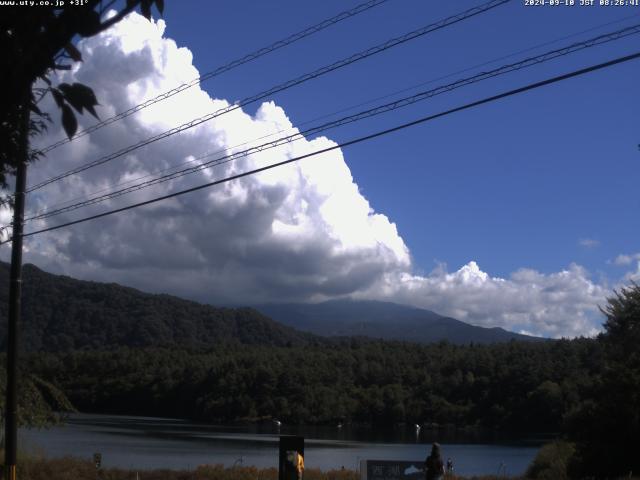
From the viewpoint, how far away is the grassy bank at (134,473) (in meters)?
29.2

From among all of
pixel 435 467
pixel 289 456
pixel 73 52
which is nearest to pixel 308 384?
pixel 289 456

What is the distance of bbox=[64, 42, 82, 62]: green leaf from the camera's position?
4884 mm

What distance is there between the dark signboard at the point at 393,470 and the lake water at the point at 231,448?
17545 millimetres

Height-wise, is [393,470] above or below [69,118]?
below

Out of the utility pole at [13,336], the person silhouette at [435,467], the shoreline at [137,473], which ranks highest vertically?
the utility pole at [13,336]

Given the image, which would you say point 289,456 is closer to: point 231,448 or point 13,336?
point 13,336

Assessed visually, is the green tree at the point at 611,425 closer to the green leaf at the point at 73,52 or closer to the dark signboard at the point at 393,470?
the dark signboard at the point at 393,470

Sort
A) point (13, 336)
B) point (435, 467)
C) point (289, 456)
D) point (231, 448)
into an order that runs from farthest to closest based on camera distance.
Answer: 1. point (231, 448)
2. point (289, 456)
3. point (13, 336)
4. point (435, 467)

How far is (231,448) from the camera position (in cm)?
6003

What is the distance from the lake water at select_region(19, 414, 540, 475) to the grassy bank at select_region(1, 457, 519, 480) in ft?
9.46

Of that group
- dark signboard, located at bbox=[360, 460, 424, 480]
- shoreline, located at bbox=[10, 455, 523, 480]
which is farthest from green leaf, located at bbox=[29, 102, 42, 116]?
shoreline, located at bbox=[10, 455, 523, 480]

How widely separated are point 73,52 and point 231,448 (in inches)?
2262

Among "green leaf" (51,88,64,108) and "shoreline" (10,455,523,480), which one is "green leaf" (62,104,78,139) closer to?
"green leaf" (51,88,64,108)

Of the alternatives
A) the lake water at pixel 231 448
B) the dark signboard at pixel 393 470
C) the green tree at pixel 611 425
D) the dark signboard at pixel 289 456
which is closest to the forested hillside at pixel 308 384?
the lake water at pixel 231 448
